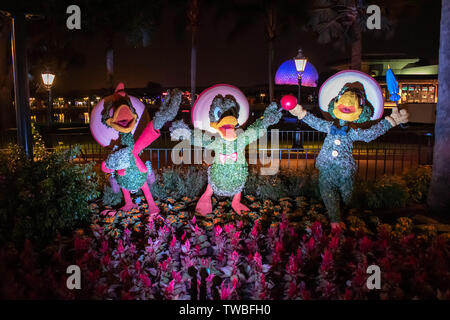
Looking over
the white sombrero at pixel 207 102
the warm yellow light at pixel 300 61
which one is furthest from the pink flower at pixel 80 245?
the warm yellow light at pixel 300 61

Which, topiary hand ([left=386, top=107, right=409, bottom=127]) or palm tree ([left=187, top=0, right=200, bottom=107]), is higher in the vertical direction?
palm tree ([left=187, top=0, right=200, bottom=107])

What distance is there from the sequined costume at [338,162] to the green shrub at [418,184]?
189 centimetres

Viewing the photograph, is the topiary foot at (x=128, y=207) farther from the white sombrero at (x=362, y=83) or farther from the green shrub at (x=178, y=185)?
the white sombrero at (x=362, y=83)

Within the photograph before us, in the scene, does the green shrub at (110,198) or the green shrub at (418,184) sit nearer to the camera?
the green shrub at (110,198)

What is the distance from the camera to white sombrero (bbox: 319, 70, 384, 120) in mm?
4777

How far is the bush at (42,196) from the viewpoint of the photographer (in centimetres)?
411

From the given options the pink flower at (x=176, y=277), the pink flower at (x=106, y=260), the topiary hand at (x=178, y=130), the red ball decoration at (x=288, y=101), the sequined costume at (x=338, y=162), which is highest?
the red ball decoration at (x=288, y=101)

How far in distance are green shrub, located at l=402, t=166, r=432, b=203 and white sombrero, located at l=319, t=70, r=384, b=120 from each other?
6.22ft

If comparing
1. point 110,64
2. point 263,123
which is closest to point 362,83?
point 263,123

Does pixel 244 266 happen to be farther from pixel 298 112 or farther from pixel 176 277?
pixel 298 112

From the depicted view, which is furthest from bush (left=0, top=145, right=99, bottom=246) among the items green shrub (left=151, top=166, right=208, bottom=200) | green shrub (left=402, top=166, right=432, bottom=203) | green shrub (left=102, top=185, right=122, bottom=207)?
green shrub (left=402, top=166, right=432, bottom=203)

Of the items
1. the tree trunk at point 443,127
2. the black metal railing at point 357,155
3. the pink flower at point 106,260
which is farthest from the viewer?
the black metal railing at point 357,155

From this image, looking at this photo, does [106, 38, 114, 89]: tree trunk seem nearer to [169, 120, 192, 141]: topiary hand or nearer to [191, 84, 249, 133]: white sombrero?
[191, 84, 249, 133]: white sombrero
